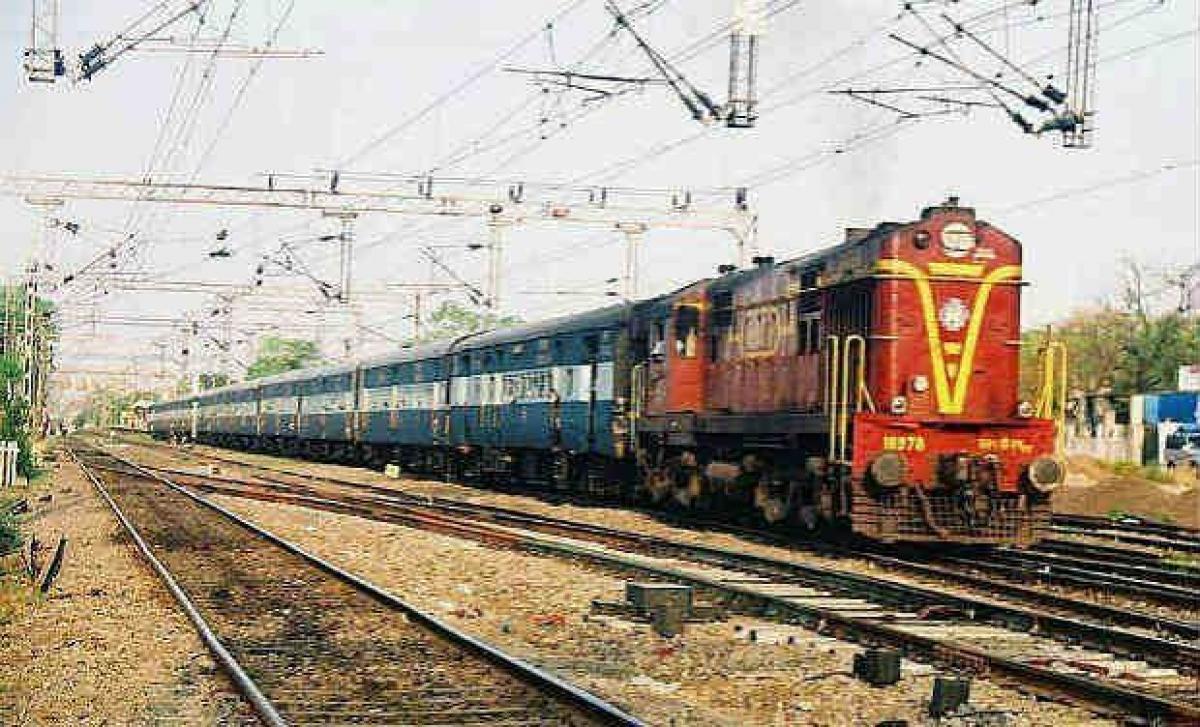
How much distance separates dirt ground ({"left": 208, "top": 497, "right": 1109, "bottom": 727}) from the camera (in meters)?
8.74

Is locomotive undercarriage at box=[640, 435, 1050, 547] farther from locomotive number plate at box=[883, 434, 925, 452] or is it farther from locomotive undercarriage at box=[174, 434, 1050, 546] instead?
locomotive number plate at box=[883, 434, 925, 452]

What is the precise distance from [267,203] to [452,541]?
2031 cm

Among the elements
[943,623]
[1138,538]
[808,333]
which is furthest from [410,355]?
[943,623]

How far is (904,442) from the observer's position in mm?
16844

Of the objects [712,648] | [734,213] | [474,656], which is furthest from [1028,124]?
[734,213]

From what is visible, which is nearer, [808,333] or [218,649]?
[218,649]

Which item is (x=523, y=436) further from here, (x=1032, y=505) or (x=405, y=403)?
(x=1032, y=505)

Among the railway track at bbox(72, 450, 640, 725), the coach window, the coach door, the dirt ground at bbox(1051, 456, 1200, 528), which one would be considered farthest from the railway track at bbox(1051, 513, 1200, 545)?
the railway track at bbox(72, 450, 640, 725)

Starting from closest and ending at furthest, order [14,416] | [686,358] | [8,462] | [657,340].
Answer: [686,358], [657,340], [8,462], [14,416]

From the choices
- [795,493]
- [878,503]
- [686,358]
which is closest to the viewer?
[878,503]

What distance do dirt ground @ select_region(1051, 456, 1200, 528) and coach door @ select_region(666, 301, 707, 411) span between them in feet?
36.9

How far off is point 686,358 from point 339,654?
12.2 m

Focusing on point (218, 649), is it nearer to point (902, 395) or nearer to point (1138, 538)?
point (902, 395)

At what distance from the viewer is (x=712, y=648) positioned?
11.0m
